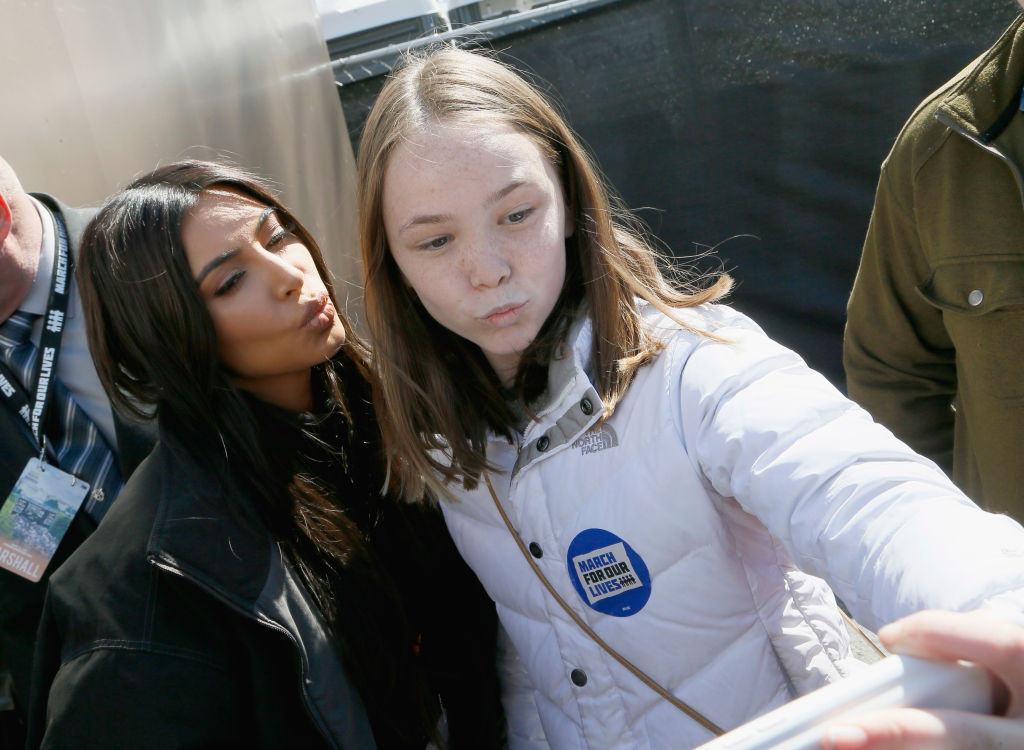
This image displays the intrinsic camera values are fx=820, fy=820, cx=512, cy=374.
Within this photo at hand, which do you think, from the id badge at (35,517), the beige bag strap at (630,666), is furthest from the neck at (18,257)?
the beige bag strap at (630,666)

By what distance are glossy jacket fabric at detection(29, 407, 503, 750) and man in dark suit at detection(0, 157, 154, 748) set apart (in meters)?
0.60

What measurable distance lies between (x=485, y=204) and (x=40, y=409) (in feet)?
4.49

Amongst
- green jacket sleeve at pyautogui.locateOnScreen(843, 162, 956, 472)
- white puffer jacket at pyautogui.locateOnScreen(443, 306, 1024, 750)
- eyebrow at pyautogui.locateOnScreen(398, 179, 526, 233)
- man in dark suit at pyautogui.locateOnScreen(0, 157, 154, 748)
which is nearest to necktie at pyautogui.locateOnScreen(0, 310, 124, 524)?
man in dark suit at pyautogui.locateOnScreen(0, 157, 154, 748)

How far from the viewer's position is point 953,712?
1.78 feet

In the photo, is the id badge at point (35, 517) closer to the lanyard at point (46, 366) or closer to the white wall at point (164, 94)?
the lanyard at point (46, 366)

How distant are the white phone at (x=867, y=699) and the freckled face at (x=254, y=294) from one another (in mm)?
1231

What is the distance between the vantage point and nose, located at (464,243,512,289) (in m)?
1.15

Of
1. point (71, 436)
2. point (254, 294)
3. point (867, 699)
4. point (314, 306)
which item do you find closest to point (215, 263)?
point (254, 294)

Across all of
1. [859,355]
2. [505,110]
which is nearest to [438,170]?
[505,110]

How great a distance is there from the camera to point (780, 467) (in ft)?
3.02

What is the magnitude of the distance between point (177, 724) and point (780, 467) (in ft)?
3.06

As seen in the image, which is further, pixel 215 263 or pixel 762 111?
pixel 762 111

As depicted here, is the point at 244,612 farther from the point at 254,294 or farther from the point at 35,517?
the point at 35,517

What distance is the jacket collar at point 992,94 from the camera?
1.47 metres
